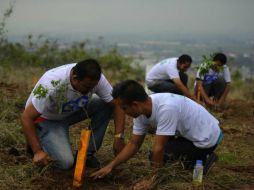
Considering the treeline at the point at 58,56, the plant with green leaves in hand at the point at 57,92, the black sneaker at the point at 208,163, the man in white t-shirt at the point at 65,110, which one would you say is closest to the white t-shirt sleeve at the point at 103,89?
the man in white t-shirt at the point at 65,110

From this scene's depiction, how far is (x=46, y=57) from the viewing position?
12523mm

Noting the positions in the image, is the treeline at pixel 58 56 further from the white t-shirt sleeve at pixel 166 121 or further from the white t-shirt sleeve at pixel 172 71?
the white t-shirt sleeve at pixel 166 121

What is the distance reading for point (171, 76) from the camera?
7387 millimetres

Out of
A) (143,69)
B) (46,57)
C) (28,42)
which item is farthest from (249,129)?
(143,69)

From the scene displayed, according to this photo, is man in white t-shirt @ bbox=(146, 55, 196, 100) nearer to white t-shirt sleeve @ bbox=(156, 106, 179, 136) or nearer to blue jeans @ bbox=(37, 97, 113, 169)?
blue jeans @ bbox=(37, 97, 113, 169)

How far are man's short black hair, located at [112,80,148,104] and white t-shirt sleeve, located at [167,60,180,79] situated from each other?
13.0 feet

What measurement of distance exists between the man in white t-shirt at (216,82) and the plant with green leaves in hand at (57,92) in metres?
3.90

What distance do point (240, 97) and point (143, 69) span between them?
491cm

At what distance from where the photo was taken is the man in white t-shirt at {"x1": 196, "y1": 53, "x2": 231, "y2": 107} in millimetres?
7469

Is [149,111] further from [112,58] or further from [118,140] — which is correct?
[112,58]

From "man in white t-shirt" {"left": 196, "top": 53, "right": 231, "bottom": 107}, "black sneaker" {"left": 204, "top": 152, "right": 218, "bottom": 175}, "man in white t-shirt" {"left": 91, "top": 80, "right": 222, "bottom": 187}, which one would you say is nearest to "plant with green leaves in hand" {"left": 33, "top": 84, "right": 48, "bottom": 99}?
"man in white t-shirt" {"left": 91, "top": 80, "right": 222, "bottom": 187}

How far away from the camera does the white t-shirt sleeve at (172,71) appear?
290 inches

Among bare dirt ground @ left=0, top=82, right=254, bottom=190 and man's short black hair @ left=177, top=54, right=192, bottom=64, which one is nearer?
bare dirt ground @ left=0, top=82, right=254, bottom=190

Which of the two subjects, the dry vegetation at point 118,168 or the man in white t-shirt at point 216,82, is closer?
the dry vegetation at point 118,168
